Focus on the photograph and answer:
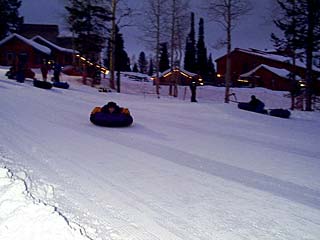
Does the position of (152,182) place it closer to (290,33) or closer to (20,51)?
(290,33)

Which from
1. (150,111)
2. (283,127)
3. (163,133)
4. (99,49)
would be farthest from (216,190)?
(99,49)

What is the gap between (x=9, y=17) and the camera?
59.0m

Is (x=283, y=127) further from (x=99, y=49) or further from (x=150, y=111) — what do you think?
(x=99, y=49)

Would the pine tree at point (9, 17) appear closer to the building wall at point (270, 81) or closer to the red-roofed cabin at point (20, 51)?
the red-roofed cabin at point (20, 51)

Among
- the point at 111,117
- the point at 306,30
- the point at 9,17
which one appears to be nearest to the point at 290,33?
the point at 306,30

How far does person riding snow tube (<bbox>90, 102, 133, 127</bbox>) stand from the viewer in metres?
13.0

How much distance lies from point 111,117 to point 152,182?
6395 millimetres

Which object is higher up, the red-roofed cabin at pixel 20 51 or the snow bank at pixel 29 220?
the red-roofed cabin at pixel 20 51

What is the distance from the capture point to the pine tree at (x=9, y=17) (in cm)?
5642

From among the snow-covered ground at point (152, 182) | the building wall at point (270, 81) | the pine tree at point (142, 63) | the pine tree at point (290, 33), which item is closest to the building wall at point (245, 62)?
the building wall at point (270, 81)

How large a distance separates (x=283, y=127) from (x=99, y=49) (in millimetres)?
23883

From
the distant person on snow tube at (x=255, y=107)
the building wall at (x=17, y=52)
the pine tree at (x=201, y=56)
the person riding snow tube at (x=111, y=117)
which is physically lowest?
the person riding snow tube at (x=111, y=117)

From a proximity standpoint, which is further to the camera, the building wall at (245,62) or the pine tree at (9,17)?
the pine tree at (9,17)

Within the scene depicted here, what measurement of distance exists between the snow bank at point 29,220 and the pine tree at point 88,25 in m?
30.1
